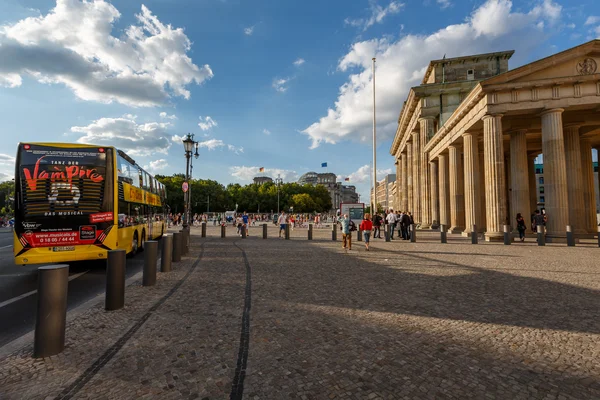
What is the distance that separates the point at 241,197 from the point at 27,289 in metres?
103

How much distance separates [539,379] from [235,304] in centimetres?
413

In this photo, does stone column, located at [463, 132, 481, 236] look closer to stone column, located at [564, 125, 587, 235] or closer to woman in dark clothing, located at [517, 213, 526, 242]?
woman in dark clothing, located at [517, 213, 526, 242]

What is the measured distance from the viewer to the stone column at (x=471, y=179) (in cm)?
2108

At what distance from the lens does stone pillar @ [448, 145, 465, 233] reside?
24.8 m

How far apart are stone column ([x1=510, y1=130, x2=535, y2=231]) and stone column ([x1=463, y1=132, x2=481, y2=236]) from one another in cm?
202

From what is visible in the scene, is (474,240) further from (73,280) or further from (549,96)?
(73,280)

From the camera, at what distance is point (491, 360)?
3.37 m

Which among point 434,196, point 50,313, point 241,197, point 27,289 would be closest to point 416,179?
point 434,196

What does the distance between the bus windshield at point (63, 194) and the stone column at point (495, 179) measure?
18819mm

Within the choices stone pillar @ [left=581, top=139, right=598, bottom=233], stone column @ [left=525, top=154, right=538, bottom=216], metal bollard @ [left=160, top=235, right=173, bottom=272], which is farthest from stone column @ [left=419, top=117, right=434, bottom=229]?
metal bollard @ [left=160, top=235, right=173, bottom=272]

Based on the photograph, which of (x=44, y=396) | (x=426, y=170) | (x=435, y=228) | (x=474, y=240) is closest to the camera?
(x=44, y=396)

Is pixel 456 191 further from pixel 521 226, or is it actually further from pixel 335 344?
pixel 335 344

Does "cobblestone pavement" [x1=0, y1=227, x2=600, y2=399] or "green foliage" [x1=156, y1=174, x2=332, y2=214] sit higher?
"green foliage" [x1=156, y1=174, x2=332, y2=214]

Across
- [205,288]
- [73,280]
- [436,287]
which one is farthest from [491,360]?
[73,280]
